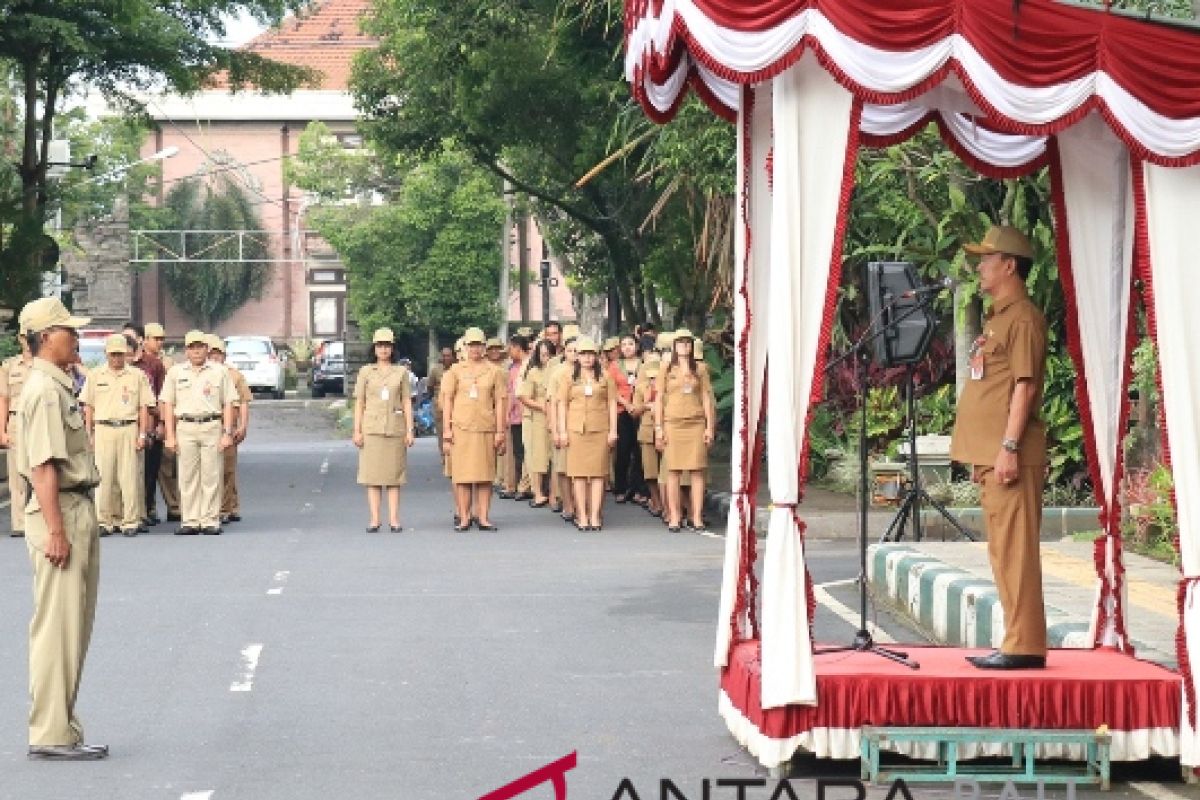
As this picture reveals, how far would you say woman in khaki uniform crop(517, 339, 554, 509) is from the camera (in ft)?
83.2

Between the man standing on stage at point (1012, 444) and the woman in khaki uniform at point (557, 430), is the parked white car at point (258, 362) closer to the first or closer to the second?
the woman in khaki uniform at point (557, 430)

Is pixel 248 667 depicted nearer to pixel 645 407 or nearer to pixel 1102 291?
pixel 1102 291

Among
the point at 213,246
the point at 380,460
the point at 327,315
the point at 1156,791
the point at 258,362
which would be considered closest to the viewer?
the point at 1156,791

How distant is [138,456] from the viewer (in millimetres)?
22219

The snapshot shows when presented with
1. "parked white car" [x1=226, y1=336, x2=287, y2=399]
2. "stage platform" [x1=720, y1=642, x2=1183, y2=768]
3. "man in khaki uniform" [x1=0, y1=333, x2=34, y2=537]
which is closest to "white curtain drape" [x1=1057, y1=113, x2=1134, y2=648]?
"stage platform" [x1=720, y1=642, x2=1183, y2=768]

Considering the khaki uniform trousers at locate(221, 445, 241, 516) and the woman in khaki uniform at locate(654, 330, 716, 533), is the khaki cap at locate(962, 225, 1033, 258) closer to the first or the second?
the woman in khaki uniform at locate(654, 330, 716, 533)

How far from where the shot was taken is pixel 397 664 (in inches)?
501

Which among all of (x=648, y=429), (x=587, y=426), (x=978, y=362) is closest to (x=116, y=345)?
(x=587, y=426)

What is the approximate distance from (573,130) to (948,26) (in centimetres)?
2390

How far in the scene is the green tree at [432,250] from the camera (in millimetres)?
55344

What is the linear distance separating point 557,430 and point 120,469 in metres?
4.42

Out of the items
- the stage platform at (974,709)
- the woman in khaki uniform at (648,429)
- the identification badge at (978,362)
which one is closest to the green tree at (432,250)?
the woman in khaki uniform at (648,429)

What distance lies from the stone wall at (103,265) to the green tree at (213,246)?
375 centimetres

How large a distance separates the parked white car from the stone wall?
267 inches
